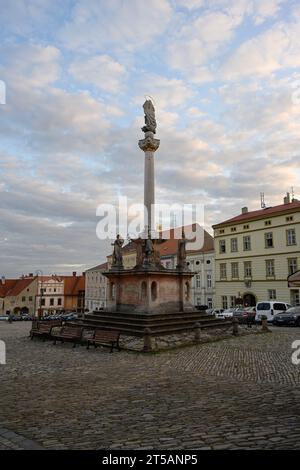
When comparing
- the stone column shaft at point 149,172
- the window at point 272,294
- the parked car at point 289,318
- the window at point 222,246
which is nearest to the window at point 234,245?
the window at point 222,246

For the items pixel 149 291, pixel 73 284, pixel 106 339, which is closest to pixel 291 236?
pixel 149 291

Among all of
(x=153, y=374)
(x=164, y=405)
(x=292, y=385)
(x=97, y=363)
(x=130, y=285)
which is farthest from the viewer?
(x=130, y=285)

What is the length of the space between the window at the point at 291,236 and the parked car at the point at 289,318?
45.8 feet

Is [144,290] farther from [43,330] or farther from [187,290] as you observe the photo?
[43,330]

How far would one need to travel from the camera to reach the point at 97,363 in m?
11.4

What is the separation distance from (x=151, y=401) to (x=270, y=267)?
3570cm

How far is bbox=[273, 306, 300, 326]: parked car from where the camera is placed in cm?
2442

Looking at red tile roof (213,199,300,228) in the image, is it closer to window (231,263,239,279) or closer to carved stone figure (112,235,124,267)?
window (231,263,239,279)

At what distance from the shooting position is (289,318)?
969 inches

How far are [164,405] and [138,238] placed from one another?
45.7 feet

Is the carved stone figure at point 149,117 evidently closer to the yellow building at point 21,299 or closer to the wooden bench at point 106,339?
the wooden bench at point 106,339
